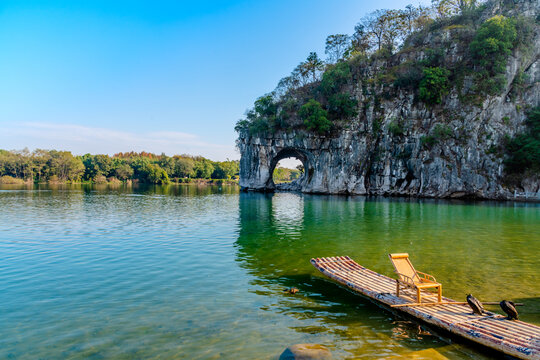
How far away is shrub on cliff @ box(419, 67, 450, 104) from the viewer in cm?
5138

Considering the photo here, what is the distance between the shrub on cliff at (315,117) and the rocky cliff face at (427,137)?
2.99m

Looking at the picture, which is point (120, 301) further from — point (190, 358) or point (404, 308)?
point (404, 308)

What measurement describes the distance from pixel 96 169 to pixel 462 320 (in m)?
132

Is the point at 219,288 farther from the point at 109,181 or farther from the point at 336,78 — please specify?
the point at 109,181

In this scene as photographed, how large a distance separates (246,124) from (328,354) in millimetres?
67018

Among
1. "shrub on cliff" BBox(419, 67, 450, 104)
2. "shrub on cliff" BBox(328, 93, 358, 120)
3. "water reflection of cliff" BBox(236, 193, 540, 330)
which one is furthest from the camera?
"shrub on cliff" BBox(328, 93, 358, 120)

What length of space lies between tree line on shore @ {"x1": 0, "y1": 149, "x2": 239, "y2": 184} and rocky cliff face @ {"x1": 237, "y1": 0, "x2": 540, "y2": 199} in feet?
235

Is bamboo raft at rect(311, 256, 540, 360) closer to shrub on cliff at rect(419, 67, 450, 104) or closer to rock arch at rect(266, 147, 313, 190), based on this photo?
shrub on cliff at rect(419, 67, 450, 104)

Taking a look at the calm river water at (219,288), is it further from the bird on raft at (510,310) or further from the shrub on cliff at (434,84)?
the shrub on cliff at (434,84)

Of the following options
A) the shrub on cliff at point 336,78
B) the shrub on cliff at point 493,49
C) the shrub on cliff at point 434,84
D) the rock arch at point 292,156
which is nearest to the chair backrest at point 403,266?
the shrub on cliff at point 434,84

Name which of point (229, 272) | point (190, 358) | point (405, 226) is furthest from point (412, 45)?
point (190, 358)

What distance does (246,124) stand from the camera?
71.0 meters

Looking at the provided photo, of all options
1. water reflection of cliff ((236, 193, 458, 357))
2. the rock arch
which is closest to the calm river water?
water reflection of cliff ((236, 193, 458, 357))

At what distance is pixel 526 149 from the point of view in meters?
46.9
